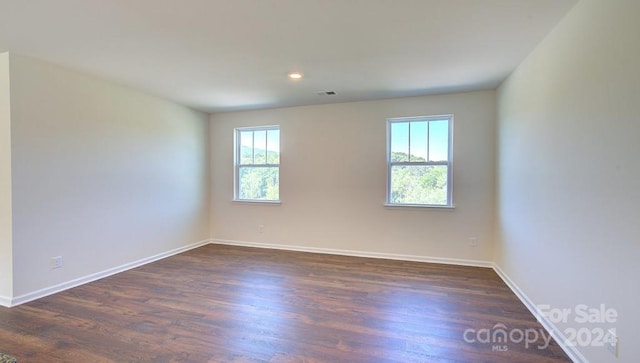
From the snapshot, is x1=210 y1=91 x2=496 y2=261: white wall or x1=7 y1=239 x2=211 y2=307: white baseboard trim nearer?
x1=7 y1=239 x2=211 y2=307: white baseboard trim

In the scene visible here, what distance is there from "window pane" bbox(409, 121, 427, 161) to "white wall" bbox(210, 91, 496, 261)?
19 cm

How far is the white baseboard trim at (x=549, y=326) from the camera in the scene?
197 centimetres

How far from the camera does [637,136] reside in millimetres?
1448

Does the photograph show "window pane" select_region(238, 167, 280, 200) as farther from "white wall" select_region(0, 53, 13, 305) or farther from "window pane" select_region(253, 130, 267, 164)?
"white wall" select_region(0, 53, 13, 305)

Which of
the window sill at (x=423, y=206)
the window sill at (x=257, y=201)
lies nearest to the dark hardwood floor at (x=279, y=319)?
the window sill at (x=423, y=206)

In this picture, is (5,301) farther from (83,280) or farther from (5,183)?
(5,183)

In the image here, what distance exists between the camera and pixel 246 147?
17.6 ft

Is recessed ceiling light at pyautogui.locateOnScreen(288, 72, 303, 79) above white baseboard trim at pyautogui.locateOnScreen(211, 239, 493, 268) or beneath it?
above

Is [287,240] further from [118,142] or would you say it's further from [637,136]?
[637,136]

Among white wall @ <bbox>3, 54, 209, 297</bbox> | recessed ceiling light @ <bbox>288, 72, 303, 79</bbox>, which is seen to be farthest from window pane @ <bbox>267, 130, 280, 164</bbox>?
recessed ceiling light @ <bbox>288, 72, 303, 79</bbox>

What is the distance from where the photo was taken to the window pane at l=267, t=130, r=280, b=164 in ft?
16.7

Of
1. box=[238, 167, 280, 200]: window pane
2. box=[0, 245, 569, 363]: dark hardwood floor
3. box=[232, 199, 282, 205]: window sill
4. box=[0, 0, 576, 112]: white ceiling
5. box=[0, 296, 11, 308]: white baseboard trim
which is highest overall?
box=[0, 0, 576, 112]: white ceiling

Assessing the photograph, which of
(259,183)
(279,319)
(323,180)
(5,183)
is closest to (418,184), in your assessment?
(323,180)

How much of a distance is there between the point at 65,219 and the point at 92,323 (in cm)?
133
